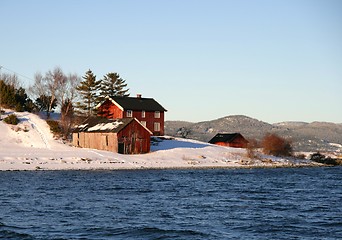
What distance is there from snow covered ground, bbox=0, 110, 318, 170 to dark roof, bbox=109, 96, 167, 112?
5615 mm

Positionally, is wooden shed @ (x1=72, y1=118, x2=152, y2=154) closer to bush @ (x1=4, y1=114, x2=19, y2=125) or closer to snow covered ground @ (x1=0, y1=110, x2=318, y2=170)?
snow covered ground @ (x1=0, y1=110, x2=318, y2=170)

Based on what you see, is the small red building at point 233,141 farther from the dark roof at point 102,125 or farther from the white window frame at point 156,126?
the dark roof at point 102,125

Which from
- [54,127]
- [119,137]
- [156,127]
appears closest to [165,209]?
[119,137]

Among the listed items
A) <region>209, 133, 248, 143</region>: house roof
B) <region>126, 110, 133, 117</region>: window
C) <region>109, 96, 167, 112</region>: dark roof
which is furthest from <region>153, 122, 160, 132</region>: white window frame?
<region>209, 133, 248, 143</region>: house roof

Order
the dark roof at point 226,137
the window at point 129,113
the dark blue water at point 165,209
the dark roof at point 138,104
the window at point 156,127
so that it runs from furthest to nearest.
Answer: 1. the dark roof at point 226,137
2. the window at point 156,127
3. the dark roof at point 138,104
4. the window at point 129,113
5. the dark blue water at point 165,209

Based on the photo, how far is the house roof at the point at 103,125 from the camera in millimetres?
74500

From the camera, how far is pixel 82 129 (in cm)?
7962

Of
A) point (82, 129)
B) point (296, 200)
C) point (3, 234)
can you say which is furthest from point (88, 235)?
point (82, 129)

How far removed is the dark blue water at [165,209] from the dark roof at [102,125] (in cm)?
2742

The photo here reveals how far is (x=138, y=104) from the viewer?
300 ft

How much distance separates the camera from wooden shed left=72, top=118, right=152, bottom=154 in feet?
242

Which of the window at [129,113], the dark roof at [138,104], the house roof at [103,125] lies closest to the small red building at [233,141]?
the dark roof at [138,104]

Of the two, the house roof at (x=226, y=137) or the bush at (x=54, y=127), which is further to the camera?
the house roof at (x=226, y=137)

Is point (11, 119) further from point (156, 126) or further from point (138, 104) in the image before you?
point (156, 126)
